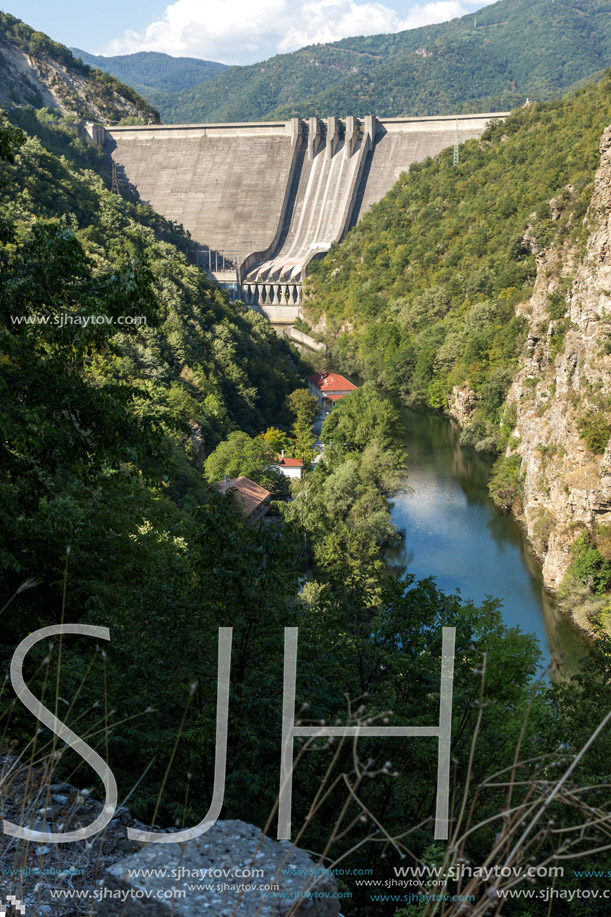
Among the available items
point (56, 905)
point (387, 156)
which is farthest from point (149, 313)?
point (387, 156)

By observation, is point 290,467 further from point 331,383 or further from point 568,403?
point 331,383

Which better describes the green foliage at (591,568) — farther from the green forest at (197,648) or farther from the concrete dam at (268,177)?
Result: the concrete dam at (268,177)

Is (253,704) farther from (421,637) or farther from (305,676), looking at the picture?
(421,637)

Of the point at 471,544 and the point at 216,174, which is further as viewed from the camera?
the point at 216,174

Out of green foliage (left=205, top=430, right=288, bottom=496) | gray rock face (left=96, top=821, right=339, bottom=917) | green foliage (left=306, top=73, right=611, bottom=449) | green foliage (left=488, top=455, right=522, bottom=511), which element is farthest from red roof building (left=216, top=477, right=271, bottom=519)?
gray rock face (left=96, top=821, right=339, bottom=917)

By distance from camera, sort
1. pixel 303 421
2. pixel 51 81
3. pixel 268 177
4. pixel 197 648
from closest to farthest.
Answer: pixel 197 648
pixel 303 421
pixel 51 81
pixel 268 177

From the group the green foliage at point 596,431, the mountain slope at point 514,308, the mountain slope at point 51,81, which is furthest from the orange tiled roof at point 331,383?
the mountain slope at point 51,81
